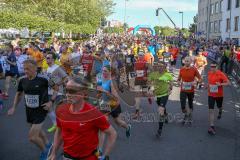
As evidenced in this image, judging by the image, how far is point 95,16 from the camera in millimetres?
52250

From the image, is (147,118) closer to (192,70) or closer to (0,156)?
(192,70)

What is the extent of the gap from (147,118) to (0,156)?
14.9ft

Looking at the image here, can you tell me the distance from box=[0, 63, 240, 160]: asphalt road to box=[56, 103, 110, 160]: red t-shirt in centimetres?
292

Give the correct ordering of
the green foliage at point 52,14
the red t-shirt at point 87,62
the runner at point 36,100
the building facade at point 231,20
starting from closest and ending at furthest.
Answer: the runner at point 36,100 → the red t-shirt at point 87,62 → the green foliage at point 52,14 → the building facade at point 231,20

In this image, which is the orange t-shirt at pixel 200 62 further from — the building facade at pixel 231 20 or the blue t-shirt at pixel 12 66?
the building facade at pixel 231 20

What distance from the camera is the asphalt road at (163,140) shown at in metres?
6.90

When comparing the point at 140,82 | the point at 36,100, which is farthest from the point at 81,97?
the point at 140,82

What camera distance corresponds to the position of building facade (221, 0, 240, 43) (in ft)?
150

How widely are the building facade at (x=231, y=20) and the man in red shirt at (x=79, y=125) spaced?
A: 131 ft

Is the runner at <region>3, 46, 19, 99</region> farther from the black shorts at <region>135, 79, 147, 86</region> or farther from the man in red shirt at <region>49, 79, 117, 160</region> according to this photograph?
the man in red shirt at <region>49, 79, 117, 160</region>

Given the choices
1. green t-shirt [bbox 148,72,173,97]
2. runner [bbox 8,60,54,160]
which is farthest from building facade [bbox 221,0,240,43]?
runner [bbox 8,60,54,160]

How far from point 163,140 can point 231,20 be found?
43165 millimetres

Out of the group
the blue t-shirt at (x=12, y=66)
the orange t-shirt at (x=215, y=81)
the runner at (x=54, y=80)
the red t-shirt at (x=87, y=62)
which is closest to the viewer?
the runner at (x=54, y=80)

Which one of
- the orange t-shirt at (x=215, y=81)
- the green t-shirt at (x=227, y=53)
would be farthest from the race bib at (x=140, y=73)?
the green t-shirt at (x=227, y=53)
